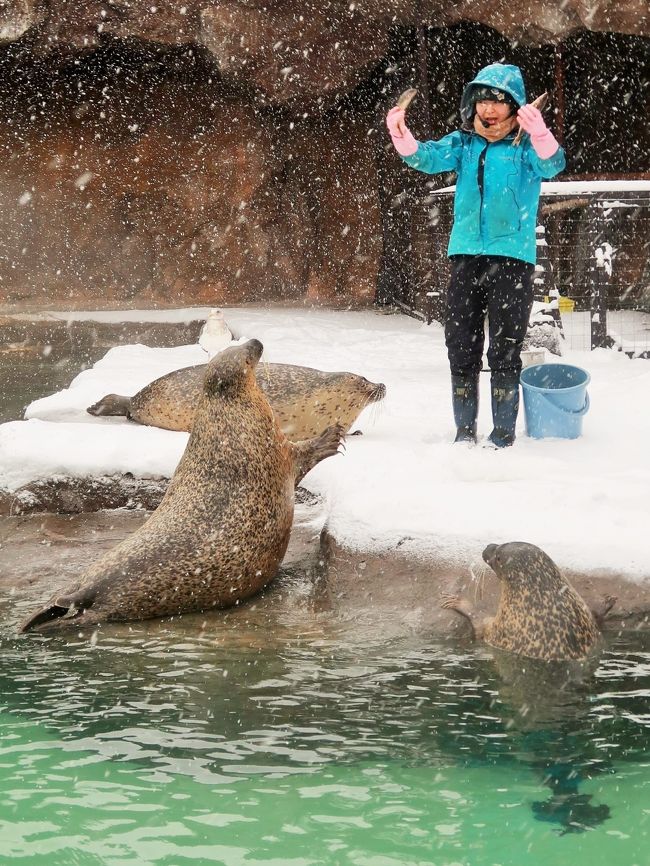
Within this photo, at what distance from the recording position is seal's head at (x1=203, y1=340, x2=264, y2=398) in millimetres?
4773

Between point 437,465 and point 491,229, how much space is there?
3.80 ft

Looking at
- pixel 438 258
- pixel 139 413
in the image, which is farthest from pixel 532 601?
pixel 438 258

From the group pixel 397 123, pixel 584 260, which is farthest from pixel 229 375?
pixel 584 260

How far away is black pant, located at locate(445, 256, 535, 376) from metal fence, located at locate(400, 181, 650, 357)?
3.03 meters

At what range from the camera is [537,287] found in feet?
27.7

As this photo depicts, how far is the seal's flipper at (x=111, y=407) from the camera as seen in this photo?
21.7 ft

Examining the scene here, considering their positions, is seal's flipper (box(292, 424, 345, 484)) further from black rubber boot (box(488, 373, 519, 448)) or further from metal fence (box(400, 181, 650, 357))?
metal fence (box(400, 181, 650, 357))

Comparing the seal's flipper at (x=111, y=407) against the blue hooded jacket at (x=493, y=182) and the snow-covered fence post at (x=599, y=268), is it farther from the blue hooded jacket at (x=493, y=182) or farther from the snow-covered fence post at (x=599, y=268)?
the snow-covered fence post at (x=599, y=268)

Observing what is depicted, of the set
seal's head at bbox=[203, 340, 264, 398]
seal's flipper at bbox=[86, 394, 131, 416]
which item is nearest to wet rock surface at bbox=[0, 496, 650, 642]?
seal's head at bbox=[203, 340, 264, 398]

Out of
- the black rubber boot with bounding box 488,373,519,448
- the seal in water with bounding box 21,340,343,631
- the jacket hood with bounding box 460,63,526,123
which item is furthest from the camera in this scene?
the black rubber boot with bounding box 488,373,519,448

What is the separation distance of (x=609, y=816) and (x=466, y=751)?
48 cm

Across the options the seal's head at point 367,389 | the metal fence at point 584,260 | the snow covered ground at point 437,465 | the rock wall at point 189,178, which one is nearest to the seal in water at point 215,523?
the snow covered ground at point 437,465

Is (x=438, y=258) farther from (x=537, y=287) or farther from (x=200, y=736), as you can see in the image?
(x=200, y=736)

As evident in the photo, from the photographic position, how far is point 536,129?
16.1ft
